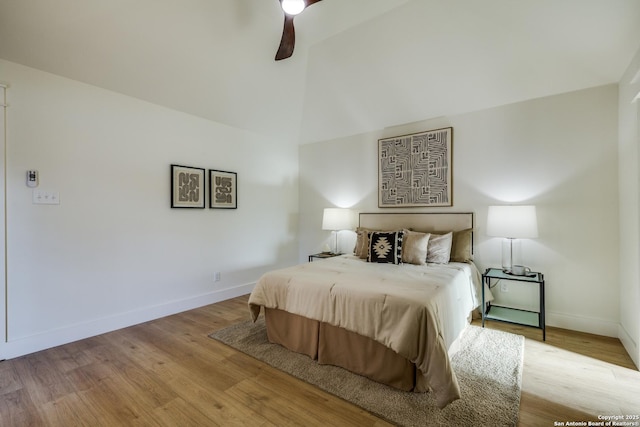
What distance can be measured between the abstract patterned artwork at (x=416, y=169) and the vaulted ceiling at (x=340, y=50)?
301 millimetres

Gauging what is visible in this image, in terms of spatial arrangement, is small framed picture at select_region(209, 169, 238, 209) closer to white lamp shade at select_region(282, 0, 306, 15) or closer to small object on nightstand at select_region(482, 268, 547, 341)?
white lamp shade at select_region(282, 0, 306, 15)

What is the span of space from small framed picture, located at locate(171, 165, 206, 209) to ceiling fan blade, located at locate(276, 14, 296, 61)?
179cm

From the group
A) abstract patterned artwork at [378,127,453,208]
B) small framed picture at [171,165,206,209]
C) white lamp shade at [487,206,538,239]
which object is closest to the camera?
white lamp shade at [487,206,538,239]

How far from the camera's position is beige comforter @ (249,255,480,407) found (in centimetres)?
164

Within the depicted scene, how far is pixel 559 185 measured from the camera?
2814 millimetres

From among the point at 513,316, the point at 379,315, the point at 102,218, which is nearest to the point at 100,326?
the point at 102,218

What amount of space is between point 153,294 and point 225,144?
6.90 ft

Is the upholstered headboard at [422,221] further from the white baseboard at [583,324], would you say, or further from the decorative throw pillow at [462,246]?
the white baseboard at [583,324]

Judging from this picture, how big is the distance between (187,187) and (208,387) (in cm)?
233

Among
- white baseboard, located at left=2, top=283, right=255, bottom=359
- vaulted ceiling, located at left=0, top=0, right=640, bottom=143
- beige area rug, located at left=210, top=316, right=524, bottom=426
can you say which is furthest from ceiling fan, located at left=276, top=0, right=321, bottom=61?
white baseboard, located at left=2, top=283, right=255, bottom=359

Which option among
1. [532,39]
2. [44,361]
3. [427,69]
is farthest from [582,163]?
[44,361]

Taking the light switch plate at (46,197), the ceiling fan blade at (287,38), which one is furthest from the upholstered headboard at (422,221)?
the light switch plate at (46,197)

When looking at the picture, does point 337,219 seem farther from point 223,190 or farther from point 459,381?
point 459,381

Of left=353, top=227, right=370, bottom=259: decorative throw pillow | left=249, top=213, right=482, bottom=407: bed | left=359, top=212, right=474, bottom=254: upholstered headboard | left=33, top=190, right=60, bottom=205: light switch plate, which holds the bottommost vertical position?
left=249, top=213, right=482, bottom=407: bed
